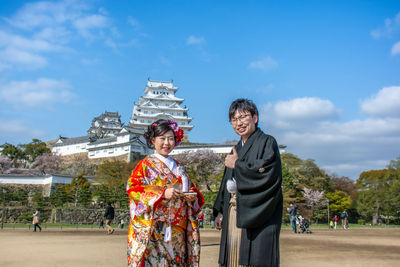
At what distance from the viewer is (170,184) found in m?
3.14

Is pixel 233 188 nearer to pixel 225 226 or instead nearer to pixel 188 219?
pixel 225 226

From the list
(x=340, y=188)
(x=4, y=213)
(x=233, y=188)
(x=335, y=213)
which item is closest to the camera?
(x=233, y=188)

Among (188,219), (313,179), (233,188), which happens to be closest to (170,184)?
(188,219)

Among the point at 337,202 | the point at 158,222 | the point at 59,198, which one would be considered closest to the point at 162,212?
the point at 158,222

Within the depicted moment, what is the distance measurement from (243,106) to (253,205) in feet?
2.97

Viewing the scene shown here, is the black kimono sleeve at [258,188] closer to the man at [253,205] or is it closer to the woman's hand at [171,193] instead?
the man at [253,205]

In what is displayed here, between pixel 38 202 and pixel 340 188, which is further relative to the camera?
pixel 340 188

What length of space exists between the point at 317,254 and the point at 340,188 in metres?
28.4

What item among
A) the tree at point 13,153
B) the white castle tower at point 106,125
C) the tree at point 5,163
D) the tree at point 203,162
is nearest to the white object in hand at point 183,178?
the tree at point 203,162

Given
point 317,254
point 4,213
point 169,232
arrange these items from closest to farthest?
point 169,232 → point 317,254 → point 4,213

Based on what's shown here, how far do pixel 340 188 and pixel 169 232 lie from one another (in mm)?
33636

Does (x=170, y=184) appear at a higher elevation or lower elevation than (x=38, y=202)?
higher

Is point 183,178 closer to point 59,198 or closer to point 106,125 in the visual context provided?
point 59,198

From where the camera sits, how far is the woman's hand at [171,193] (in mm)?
2934
